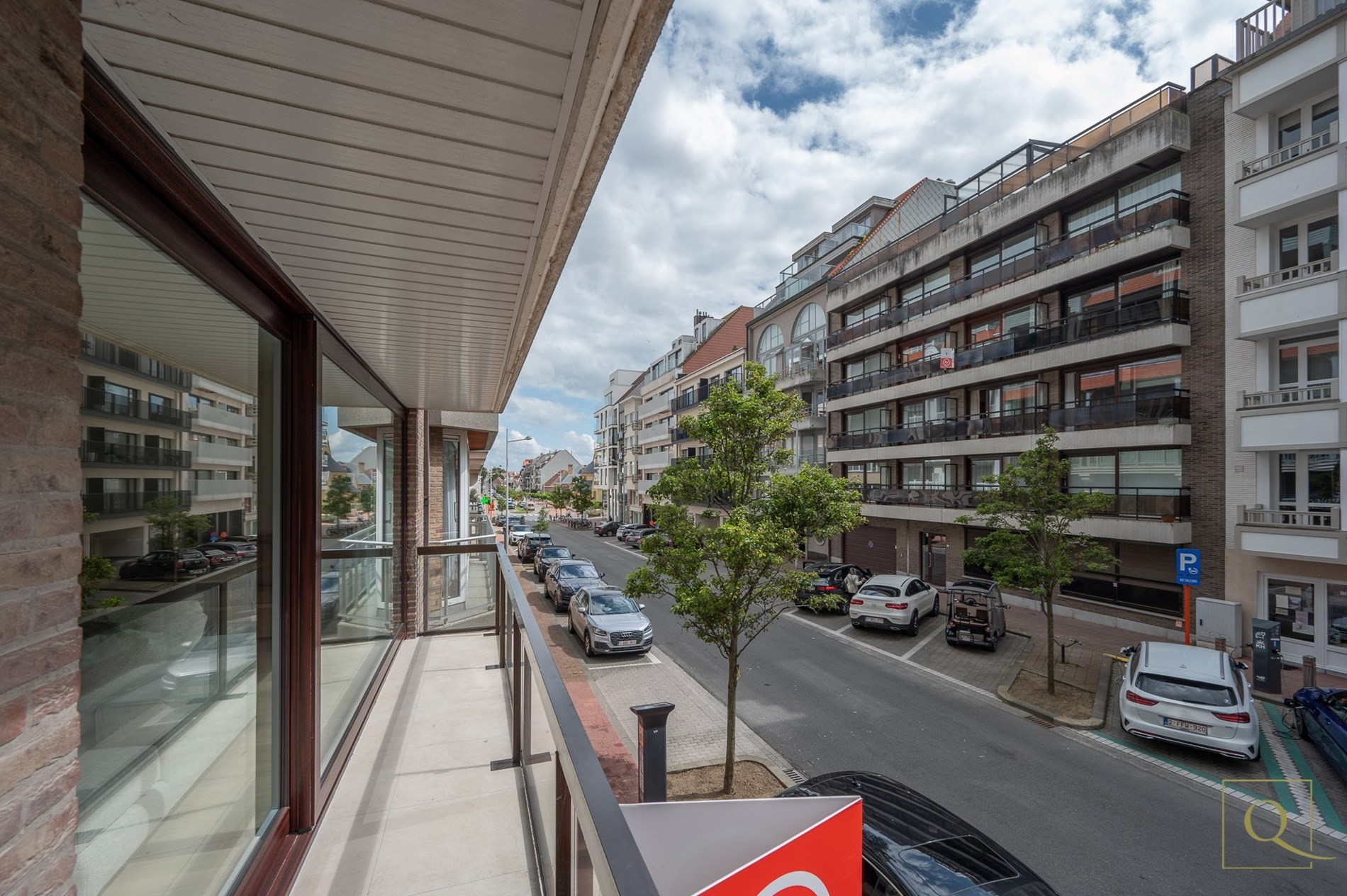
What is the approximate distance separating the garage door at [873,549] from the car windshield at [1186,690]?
48.0ft

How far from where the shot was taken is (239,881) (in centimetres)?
277

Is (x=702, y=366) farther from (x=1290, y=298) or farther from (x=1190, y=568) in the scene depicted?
(x=1190, y=568)

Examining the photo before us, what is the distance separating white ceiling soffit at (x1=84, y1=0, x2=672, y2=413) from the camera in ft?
5.49

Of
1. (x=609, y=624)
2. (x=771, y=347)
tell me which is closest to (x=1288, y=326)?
(x=609, y=624)

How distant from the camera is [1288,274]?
13.4m

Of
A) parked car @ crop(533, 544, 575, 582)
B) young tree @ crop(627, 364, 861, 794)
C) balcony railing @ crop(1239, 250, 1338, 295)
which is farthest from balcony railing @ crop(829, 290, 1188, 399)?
parked car @ crop(533, 544, 575, 582)

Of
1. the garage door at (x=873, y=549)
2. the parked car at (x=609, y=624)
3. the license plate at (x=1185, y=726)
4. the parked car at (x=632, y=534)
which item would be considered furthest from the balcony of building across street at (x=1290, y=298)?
the parked car at (x=632, y=534)

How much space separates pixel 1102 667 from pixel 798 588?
919 cm

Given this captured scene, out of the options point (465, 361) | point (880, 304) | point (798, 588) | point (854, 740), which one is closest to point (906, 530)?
point (880, 304)

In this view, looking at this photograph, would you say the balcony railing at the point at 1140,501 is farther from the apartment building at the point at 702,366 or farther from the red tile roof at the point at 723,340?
the red tile roof at the point at 723,340

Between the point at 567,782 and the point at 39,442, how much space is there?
1.56 meters

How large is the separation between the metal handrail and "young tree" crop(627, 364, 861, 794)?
403 centimetres

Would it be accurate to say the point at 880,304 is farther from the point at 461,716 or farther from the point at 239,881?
the point at 239,881

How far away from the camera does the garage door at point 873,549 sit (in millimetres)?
24203
